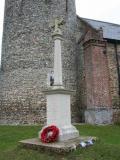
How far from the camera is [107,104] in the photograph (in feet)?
58.0

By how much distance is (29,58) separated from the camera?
19203 millimetres

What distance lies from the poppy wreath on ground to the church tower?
10745 millimetres

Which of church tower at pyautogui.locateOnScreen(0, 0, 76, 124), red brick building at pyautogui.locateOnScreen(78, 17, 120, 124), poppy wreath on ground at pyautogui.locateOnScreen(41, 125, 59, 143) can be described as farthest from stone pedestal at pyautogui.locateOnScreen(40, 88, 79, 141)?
church tower at pyautogui.locateOnScreen(0, 0, 76, 124)

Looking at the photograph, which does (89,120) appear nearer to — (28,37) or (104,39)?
(104,39)

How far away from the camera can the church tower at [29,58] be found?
1873cm

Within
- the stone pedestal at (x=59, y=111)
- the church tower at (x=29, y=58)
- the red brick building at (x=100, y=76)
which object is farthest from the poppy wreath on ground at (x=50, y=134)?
the church tower at (x=29, y=58)

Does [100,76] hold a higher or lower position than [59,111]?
higher

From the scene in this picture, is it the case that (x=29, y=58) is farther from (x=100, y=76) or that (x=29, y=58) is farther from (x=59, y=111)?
(x=59, y=111)

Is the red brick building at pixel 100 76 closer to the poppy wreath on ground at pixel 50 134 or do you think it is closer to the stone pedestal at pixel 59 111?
the stone pedestal at pixel 59 111

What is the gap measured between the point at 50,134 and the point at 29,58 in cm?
1215

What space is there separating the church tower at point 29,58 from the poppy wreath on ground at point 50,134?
423 inches

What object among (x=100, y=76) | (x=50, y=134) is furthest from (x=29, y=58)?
(x=50, y=134)

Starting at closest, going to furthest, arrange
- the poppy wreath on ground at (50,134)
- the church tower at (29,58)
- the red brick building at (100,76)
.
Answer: the poppy wreath on ground at (50,134)
the red brick building at (100,76)
the church tower at (29,58)

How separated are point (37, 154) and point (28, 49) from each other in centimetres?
1340
